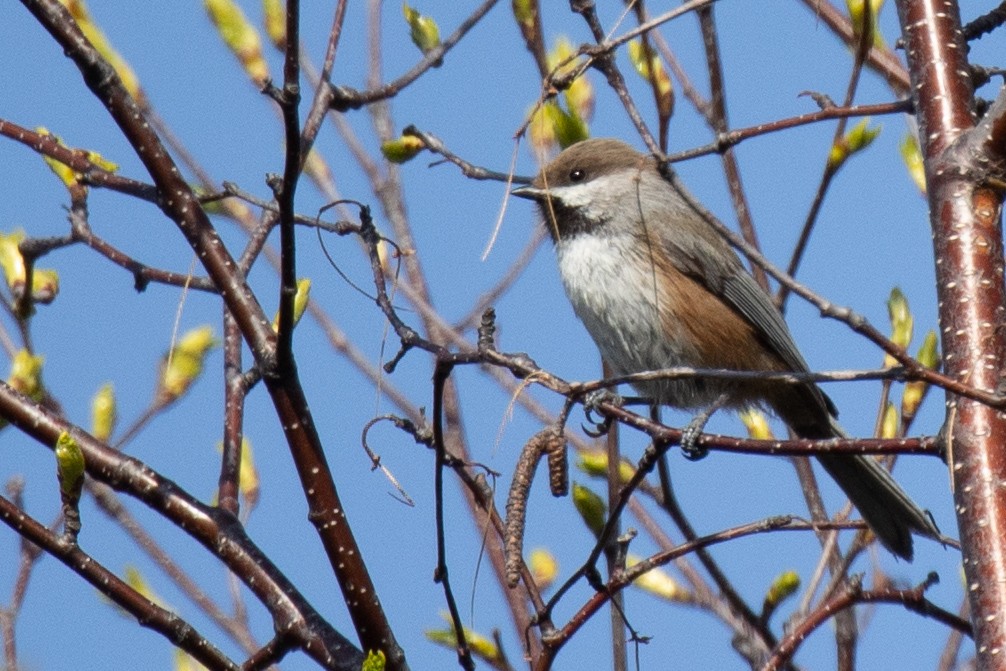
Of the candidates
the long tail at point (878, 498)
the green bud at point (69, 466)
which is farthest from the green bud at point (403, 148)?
the long tail at point (878, 498)

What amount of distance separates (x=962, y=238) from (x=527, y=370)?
38.4 inches

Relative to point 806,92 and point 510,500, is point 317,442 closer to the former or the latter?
point 510,500

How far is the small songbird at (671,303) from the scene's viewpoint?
4.21 m

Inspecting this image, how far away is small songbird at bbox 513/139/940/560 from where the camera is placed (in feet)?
13.8

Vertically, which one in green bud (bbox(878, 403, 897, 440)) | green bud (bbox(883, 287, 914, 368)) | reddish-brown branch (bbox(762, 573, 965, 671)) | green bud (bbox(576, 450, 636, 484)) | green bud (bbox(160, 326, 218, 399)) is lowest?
reddish-brown branch (bbox(762, 573, 965, 671))

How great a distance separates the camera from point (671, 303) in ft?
14.2

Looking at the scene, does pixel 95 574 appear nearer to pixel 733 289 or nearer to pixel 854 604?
pixel 854 604

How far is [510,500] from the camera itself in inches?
88.5

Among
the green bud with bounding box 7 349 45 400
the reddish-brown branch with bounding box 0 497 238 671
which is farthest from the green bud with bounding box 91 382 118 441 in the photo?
the reddish-brown branch with bounding box 0 497 238 671

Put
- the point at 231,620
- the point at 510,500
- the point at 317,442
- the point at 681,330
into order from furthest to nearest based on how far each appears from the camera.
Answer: the point at 681,330 → the point at 231,620 → the point at 317,442 → the point at 510,500

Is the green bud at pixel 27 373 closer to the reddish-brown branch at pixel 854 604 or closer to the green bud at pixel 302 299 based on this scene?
the green bud at pixel 302 299

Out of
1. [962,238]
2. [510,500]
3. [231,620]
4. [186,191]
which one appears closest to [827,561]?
[962,238]

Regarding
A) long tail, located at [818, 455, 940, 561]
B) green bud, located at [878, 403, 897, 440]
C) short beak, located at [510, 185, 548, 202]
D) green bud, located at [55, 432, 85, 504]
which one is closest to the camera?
green bud, located at [55, 432, 85, 504]

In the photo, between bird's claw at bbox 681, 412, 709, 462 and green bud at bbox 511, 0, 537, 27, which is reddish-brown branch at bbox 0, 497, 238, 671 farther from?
green bud at bbox 511, 0, 537, 27
